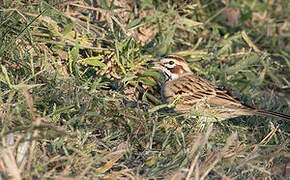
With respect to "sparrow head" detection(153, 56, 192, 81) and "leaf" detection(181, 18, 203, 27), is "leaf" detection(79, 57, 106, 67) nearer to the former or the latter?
"sparrow head" detection(153, 56, 192, 81)

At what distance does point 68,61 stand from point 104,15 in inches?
30.6

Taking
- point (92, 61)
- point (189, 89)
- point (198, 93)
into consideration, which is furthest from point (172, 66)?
point (92, 61)

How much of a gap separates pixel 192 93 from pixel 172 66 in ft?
1.23

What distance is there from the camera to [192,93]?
5.36 m

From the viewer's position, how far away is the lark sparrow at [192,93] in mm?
4957

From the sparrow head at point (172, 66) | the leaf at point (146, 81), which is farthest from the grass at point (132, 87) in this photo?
the sparrow head at point (172, 66)

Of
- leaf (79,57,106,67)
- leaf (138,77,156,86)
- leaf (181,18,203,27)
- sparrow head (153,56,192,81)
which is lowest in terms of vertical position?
leaf (138,77,156,86)

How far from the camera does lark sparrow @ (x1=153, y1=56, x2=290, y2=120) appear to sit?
16.3 ft

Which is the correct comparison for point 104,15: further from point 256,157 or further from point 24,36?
point 256,157

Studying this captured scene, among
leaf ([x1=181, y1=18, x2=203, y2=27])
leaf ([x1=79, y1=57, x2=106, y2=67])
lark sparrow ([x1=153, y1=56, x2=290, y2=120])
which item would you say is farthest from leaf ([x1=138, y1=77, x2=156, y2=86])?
leaf ([x1=181, y1=18, x2=203, y2=27])

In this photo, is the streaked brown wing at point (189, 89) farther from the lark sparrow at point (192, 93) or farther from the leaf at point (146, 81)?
the leaf at point (146, 81)

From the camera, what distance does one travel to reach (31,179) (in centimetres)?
305

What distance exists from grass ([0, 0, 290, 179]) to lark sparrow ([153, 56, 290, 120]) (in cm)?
13

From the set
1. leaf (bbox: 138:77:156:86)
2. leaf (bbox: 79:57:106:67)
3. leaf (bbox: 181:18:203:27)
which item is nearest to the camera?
leaf (bbox: 79:57:106:67)
